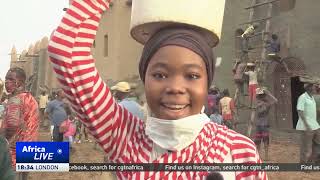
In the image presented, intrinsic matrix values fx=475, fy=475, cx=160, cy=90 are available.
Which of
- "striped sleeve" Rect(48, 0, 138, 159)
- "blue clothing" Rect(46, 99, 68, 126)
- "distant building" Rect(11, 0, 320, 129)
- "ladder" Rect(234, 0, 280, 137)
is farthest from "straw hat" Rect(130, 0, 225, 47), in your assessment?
"distant building" Rect(11, 0, 320, 129)

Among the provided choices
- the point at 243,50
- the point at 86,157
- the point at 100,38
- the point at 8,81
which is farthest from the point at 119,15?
the point at 8,81

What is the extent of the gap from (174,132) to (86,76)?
360 millimetres

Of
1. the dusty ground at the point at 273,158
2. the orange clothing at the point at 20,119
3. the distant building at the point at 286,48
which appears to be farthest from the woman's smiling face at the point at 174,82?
the distant building at the point at 286,48

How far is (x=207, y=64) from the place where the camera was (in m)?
1.72

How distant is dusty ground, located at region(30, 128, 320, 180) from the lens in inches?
299

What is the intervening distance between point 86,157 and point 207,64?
831 centimetres

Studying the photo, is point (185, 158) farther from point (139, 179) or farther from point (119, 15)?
point (119, 15)

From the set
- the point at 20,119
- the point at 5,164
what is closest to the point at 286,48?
the point at 20,119

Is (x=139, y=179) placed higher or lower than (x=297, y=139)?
higher

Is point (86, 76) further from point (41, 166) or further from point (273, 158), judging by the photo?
point (273, 158)

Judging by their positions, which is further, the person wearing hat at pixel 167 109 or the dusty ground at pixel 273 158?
the dusty ground at pixel 273 158

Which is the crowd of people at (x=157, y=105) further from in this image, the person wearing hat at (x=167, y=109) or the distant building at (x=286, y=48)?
the distant building at (x=286, y=48)

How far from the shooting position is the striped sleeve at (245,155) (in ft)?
5.34

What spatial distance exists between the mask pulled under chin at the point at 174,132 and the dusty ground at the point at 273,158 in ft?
16.0
